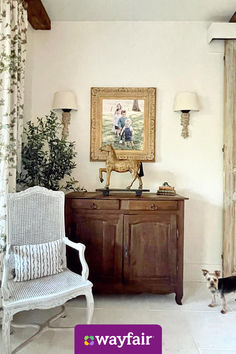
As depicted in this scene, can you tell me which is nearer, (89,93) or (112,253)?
(112,253)

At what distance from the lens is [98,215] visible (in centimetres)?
264

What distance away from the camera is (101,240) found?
8.70ft

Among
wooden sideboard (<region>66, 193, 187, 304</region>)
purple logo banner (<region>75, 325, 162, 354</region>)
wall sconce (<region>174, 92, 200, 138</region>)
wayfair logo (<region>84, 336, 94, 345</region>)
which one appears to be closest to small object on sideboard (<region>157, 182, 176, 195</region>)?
wooden sideboard (<region>66, 193, 187, 304</region>)

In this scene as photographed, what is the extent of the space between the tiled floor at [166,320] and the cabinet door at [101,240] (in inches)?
11.0

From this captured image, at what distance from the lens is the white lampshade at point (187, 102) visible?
3053mm

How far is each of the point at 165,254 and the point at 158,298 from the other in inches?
18.2

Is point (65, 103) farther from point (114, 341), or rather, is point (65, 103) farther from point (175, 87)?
point (114, 341)

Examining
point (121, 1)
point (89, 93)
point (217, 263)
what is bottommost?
point (217, 263)

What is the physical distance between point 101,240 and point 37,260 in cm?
68

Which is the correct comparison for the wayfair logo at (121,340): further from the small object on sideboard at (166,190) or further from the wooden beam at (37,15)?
the wooden beam at (37,15)

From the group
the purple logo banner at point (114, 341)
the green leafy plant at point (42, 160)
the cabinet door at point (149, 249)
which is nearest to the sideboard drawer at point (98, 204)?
the cabinet door at point (149, 249)

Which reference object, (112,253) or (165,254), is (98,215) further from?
(165,254)

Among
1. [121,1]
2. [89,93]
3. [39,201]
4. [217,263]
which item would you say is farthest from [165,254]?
[121,1]

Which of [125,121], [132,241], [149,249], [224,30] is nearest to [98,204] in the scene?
[132,241]
